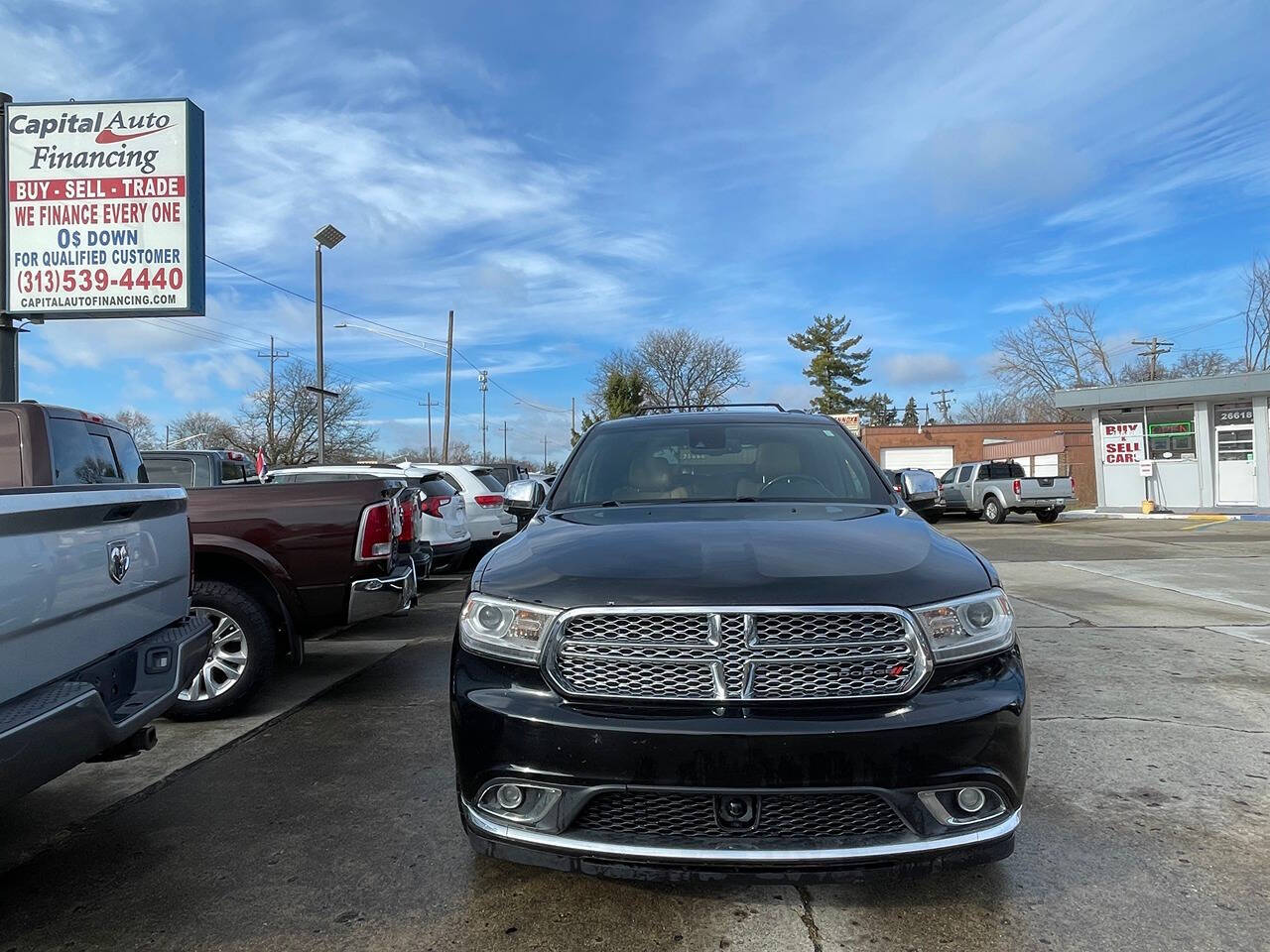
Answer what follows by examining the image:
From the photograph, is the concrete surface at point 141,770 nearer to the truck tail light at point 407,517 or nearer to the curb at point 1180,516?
the truck tail light at point 407,517

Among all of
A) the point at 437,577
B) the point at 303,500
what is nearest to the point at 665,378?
the point at 437,577

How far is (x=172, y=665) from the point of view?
135 inches

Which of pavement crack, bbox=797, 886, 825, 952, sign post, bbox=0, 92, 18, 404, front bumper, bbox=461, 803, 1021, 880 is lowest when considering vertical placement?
pavement crack, bbox=797, 886, 825, 952

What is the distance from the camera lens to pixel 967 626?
2465 millimetres

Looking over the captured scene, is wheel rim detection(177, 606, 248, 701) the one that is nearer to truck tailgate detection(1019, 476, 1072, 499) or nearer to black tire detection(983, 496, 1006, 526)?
truck tailgate detection(1019, 476, 1072, 499)

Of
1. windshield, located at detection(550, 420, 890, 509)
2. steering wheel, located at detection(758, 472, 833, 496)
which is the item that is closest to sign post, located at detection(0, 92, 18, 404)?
windshield, located at detection(550, 420, 890, 509)

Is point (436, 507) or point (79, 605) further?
point (436, 507)

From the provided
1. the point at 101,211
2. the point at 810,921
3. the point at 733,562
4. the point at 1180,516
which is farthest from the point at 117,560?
the point at 1180,516

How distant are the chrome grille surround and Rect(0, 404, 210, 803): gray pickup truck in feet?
5.08

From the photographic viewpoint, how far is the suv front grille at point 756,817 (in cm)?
226

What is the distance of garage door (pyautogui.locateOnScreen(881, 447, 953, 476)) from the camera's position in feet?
152

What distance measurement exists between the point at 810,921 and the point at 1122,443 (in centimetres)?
2807

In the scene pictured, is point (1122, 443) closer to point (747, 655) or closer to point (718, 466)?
point (718, 466)

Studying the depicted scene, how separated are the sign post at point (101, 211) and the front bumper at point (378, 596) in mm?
8968
